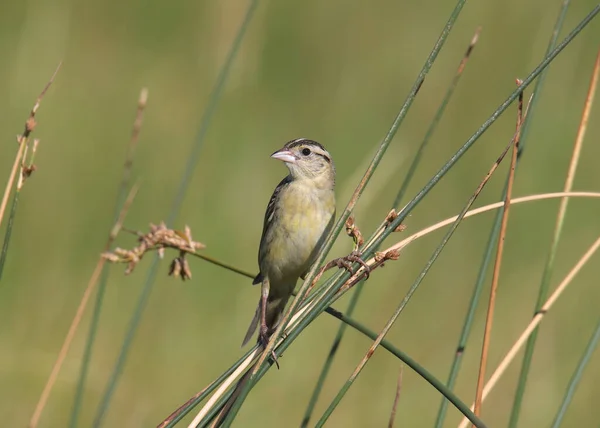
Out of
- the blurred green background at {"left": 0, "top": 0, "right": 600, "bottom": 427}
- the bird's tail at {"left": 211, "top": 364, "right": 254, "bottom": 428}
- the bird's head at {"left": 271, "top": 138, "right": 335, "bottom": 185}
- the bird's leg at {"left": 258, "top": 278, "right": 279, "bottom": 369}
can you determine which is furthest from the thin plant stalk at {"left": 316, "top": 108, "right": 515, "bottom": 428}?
the blurred green background at {"left": 0, "top": 0, "right": 600, "bottom": 427}

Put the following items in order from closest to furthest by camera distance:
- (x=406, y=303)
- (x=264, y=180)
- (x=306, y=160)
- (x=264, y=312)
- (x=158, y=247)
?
(x=406, y=303), (x=158, y=247), (x=264, y=312), (x=306, y=160), (x=264, y=180)

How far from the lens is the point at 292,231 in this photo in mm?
4055

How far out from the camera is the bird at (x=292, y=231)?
400cm

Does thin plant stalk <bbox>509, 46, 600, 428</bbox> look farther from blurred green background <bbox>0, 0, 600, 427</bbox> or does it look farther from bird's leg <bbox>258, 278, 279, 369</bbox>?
blurred green background <bbox>0, 0, 600, 427</bbox>

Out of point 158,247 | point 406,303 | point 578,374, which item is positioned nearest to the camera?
point 406,303

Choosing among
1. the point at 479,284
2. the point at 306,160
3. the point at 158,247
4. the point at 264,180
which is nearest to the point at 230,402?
the point at 158,247

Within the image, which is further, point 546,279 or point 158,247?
point 546,279

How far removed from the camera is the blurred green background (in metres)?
5.91

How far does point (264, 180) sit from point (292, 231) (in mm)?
3050

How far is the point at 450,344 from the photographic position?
20.6ft

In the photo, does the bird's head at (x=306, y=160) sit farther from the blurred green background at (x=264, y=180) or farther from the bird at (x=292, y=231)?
the blurred green background at (x=264, y=180)

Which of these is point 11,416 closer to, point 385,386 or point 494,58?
point 385,386

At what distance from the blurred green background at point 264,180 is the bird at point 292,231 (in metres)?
0.66

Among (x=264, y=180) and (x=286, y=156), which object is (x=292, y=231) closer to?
(x=286, y=156)
